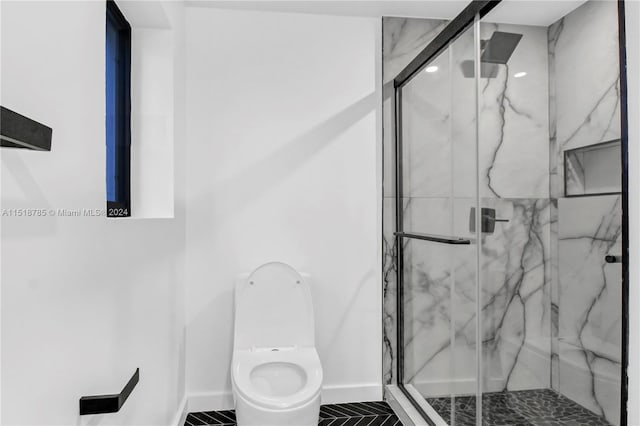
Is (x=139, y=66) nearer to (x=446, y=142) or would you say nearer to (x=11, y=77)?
(x=11, y=77)

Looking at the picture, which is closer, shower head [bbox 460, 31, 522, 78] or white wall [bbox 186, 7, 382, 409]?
shower head [bbox 460, 31, 522, 78]

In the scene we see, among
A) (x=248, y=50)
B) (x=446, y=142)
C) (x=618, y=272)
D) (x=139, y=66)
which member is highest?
(x=248, y=50)

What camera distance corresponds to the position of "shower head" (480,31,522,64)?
1.42m

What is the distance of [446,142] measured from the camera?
6.17 ft

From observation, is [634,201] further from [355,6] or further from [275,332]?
[355,6]

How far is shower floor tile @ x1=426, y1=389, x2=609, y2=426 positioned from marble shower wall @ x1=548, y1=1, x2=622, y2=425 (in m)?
0.03

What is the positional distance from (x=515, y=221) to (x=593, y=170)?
1.14 ft

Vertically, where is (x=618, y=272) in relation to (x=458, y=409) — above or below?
above

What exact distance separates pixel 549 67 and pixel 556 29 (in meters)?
0.10

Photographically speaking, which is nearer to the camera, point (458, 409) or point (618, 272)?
point (618, 272)

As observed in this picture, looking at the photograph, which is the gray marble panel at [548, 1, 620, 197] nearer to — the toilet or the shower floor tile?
the shower floor tile

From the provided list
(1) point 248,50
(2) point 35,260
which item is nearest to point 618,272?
(2) point 35,260

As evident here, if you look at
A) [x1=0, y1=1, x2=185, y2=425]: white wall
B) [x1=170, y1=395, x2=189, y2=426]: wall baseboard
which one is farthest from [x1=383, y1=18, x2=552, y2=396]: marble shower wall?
[x1=0, y1=1, x2=185, y2=425]: white wall

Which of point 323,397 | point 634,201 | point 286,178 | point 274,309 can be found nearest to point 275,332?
point 274,309
